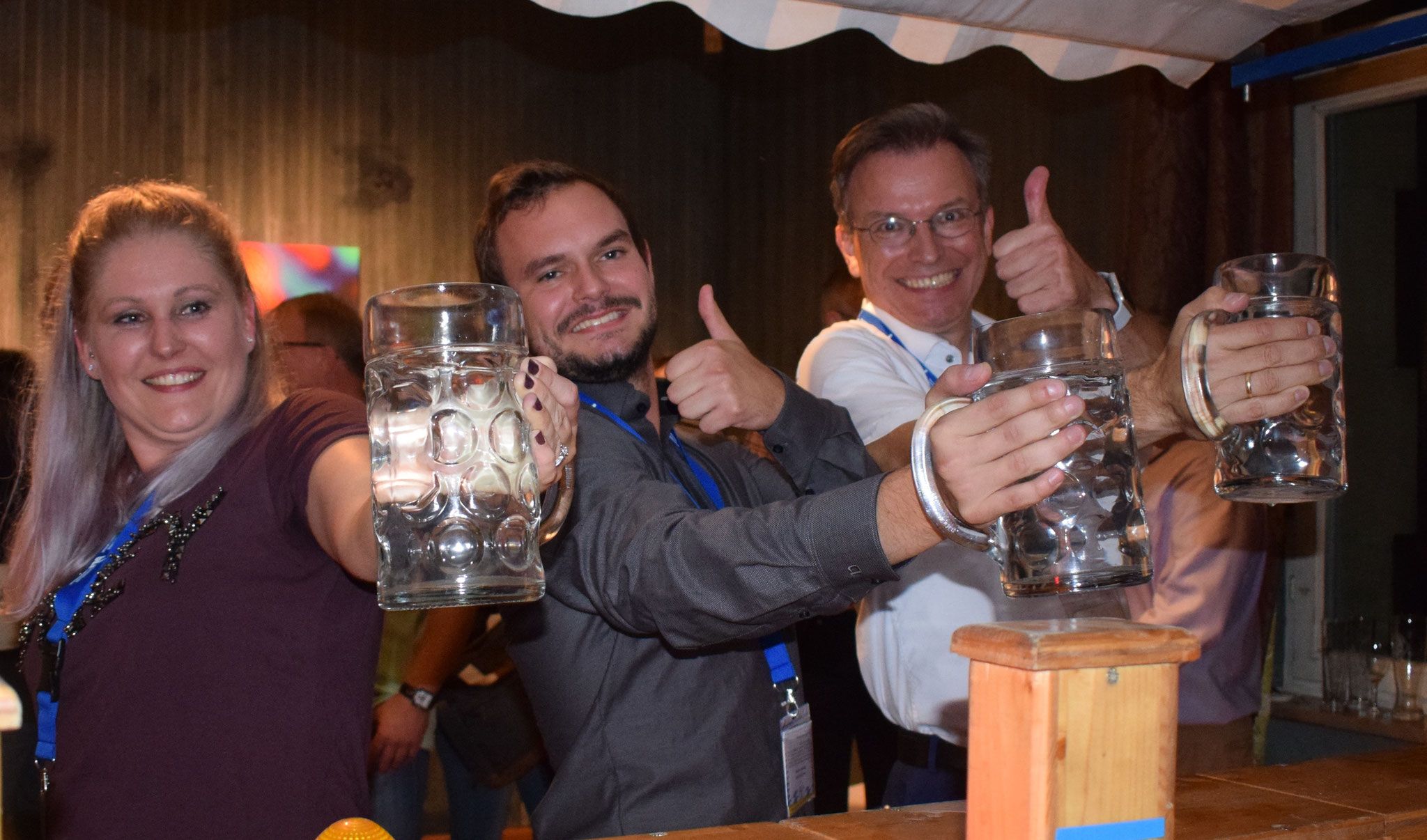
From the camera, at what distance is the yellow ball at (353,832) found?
752mm

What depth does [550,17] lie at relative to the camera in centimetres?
676

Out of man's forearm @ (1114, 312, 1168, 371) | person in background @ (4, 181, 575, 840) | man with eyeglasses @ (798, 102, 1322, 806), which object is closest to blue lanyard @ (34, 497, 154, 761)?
person in background @ (4, 181, 575, 840)

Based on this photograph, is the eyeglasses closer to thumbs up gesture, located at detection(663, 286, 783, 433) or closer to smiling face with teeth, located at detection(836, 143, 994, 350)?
smiling face with teeth, located at detection(836, 143, 994, 350)

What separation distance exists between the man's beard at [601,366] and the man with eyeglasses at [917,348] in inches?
16.3

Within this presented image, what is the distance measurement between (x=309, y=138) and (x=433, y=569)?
560 cm

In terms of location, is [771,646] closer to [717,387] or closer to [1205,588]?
[717,387]

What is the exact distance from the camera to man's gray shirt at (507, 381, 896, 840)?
3.85ft

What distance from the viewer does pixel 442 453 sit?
0.98 metres

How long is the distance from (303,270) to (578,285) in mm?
4710

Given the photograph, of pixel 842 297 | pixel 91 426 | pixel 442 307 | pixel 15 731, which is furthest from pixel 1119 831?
pixel 842 297

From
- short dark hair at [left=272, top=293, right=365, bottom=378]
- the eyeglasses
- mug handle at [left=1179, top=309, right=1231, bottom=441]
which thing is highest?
the eyeglasses

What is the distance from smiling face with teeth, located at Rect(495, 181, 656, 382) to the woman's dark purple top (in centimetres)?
37

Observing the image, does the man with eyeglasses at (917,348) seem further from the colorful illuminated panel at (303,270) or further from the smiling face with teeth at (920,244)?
the colorful illuminated panel at (303,270)

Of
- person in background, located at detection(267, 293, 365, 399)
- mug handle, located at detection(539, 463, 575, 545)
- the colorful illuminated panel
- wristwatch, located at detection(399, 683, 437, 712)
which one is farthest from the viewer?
the colorful illuminated panel
